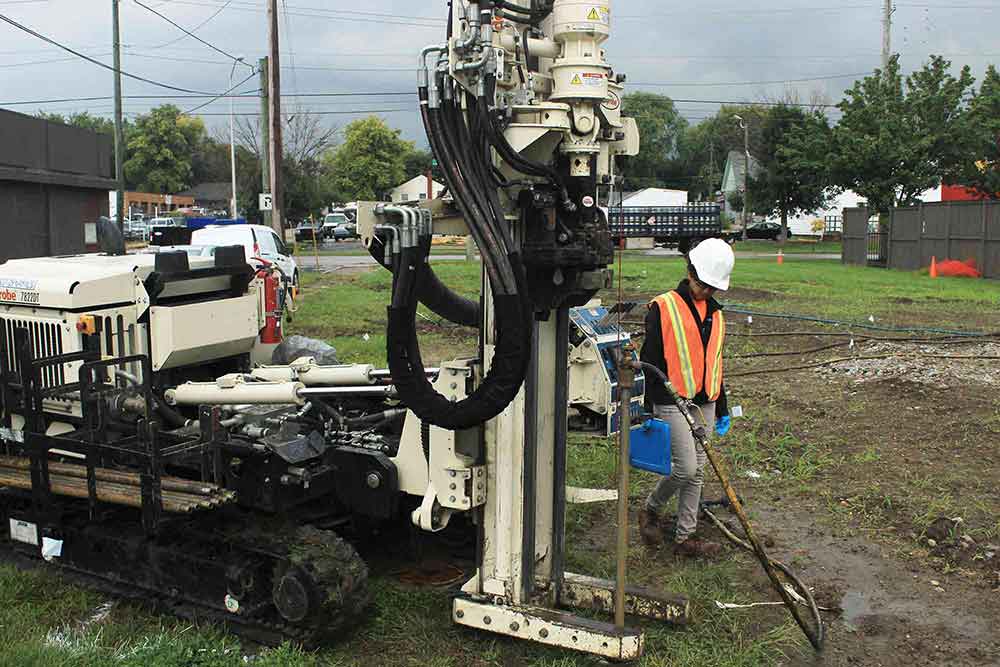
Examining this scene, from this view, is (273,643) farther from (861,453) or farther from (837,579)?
(861,453)

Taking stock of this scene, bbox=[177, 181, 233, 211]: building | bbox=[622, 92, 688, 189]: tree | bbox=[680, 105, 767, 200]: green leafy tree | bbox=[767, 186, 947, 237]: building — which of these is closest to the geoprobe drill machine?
bbox=[767, 186, 947, 237]: building

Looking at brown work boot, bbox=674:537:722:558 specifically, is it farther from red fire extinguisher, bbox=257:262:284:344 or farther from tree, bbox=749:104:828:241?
tree, bbox=749:104:828:241

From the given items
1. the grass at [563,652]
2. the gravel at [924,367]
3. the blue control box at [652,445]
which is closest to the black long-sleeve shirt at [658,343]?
the blue control box at [652,445]

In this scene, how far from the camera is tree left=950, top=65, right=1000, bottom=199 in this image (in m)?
34.5

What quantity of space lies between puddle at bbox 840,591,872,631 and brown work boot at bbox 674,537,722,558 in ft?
2.77

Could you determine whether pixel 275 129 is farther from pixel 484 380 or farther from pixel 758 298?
pixel 484 380

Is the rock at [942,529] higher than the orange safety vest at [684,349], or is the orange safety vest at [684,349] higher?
the orange safety vest at [684,349]

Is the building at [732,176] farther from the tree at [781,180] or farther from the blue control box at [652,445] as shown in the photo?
the blue control box at [652,445]

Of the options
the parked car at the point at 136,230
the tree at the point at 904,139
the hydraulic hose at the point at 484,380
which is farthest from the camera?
the parked car at the point at 136,230

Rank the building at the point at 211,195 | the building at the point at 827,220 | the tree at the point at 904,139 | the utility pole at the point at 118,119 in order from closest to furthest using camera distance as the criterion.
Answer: the utility pole at the point at 118,119
the tree at the point at 904,139
the building at the point at 827,220
the building at the point at 211,195

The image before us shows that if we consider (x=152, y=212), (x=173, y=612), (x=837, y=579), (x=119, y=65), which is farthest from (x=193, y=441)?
(x=152, y=212)

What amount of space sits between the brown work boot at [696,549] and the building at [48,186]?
18869 mm

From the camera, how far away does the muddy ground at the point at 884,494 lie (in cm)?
557

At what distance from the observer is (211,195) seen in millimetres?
80375
